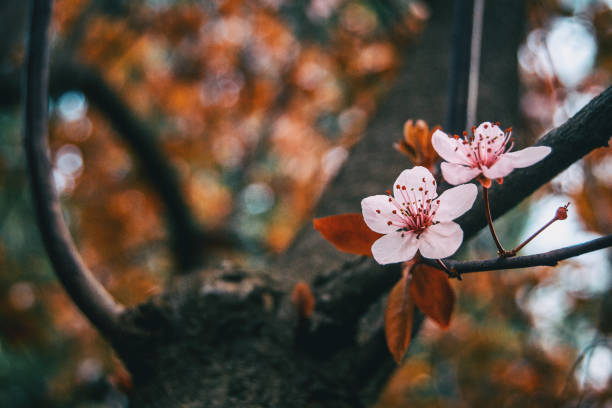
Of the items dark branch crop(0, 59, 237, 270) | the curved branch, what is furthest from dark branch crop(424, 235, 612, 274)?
dark branch crop(0, 59, 237, 270)

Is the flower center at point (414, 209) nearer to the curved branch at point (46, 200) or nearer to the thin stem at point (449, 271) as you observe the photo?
the thin stem at point (449, 271)

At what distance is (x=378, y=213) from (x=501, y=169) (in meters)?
0.11

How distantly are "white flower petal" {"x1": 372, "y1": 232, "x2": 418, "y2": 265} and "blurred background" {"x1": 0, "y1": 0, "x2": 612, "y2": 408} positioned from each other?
0.47m

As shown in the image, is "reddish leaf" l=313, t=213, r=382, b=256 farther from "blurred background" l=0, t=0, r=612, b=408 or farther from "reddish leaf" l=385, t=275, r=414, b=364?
"blurred background" l=0, t=0, r=612, b=408

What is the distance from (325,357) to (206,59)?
2.45 m

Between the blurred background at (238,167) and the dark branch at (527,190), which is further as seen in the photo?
the blurred background at (238,167)

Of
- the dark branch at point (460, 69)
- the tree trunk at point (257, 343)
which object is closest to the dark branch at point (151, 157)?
the tree trunk at point (257, 343)

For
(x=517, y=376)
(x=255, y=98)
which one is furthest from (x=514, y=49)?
(x=255, y=98)

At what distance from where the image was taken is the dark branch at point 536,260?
0.28 meters

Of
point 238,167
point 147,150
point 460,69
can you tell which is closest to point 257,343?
point 460,69

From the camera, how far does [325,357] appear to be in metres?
0.58

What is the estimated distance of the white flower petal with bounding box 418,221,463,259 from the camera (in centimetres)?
33

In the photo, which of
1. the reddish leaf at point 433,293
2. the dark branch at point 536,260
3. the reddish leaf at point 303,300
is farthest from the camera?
the reddish leaf at point 303,300

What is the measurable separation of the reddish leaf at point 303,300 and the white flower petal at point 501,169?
27 centimetres
